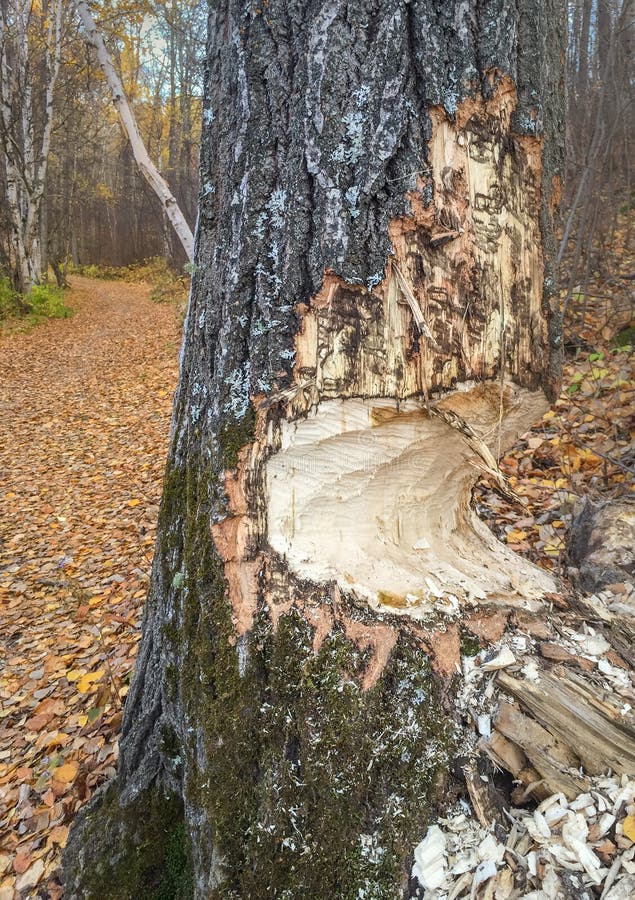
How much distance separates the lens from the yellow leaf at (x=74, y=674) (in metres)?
2.96

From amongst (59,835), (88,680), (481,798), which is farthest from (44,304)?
(481,798)

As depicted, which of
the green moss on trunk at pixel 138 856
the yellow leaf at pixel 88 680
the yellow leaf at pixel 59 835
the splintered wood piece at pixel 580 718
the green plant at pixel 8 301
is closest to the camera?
the splintered wood piece at pixel 580 718

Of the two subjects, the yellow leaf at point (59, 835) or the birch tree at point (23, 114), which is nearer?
the yellow leaf at point (59, 835)

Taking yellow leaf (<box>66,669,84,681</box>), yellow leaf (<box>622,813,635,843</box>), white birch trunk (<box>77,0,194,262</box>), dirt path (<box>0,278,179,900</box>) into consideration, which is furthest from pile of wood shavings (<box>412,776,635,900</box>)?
white birch trunk (<box>77,0,194,262</box>)

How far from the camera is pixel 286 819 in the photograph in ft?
4.43

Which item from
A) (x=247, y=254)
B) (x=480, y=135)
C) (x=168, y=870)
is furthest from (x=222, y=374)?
(x=168, y=870)

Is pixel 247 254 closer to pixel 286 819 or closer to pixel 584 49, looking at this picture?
pixel 286 819

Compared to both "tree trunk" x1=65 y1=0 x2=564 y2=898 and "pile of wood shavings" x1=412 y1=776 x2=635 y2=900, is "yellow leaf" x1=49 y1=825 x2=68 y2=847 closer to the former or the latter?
"tree trunk" x1=65 y1=0 x2=564 y2=898

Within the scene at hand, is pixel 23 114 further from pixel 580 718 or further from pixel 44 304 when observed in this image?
pixel 580 718

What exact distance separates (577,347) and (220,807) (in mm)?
5606

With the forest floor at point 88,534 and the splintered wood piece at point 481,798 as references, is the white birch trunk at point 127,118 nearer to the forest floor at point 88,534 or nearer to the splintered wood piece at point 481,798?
the forest floor at point 88,534

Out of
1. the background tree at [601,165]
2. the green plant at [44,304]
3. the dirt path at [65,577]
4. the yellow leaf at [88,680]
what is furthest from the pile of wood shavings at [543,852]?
the green plant at [44,304]

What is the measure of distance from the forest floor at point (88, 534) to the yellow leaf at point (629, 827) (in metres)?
0.94

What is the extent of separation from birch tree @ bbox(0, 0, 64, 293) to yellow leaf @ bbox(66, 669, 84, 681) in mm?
13513
